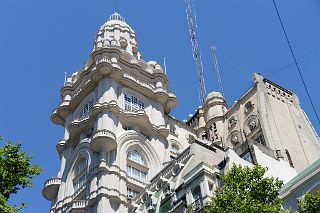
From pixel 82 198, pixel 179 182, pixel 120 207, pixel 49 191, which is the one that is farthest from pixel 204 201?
pixel 49 191

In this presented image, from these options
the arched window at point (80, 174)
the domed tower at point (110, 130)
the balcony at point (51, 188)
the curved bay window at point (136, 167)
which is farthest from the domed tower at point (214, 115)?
the balcony at point (51, 188)

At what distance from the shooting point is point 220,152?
48094 mm

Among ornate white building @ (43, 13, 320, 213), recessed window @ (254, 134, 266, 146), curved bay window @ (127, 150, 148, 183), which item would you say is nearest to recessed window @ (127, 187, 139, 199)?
ornate white building @ (43, 13, 320, 213)

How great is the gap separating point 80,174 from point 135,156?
6409mm

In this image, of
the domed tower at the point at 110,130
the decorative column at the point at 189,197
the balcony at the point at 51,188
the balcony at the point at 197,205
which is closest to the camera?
the balcony at the point at 197,205

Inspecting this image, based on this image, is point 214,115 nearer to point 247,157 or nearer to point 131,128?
point 131,128

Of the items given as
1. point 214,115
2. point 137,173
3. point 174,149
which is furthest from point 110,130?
point 214,115

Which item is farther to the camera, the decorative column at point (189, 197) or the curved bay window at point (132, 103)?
the curved bay window at point (132, 103)

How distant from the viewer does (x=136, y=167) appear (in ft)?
204

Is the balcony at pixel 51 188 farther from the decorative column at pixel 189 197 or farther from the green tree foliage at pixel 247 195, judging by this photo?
the green tree foliage at pixel 247 195

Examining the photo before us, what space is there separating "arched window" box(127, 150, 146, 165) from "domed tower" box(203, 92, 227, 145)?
12.7 meters

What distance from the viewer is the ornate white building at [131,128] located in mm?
59281

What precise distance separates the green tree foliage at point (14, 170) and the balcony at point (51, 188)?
34470mm

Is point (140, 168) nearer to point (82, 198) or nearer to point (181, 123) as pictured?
point (82, 198)
